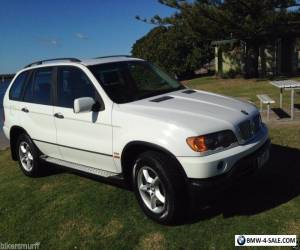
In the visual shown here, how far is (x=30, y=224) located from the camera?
5191 mm

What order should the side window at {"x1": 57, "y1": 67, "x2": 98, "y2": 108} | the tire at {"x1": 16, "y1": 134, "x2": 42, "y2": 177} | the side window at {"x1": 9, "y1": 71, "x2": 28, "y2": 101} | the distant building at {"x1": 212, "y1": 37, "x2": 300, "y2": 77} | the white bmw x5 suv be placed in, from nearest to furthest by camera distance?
Answer: the white bmw x5 suv
the side window at {"x1": 57, "y1": 67, "x2": 98, "y2": 108}
the tire at {"x1": 16, "y1": 134, "x2": 42, "y2": 177}
the side window at {"x1": 9, "y1": 71, "x2": 28, "y2": 101}
the distant building at {"x1": 212, "y1": 37, "x2": 300, "y2": 77}

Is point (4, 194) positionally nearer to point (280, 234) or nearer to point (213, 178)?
point (213, 178)

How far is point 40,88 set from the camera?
642 cm

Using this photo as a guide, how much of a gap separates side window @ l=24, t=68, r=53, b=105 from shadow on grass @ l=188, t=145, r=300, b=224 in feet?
9.75

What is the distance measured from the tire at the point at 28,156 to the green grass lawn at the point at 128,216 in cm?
32

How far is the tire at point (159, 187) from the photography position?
4328 millimetres

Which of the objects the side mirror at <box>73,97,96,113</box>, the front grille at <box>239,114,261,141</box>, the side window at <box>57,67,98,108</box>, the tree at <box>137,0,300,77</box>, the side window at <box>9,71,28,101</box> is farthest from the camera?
the tree at <box>137,0,300,77</box>

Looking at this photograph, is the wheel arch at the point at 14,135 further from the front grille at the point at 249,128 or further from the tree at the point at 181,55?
the tree at the point at 181,55

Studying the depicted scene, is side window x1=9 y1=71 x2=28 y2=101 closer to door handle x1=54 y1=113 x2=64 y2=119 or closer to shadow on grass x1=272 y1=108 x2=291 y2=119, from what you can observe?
door handle x1=54 y1=113 x2=64 y2=119

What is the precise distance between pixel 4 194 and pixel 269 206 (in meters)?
4.25

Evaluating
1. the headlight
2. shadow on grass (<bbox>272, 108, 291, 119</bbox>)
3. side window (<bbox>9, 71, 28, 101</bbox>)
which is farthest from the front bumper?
shadow on grass (<bbox>272, 108, 291, 119</bbox>)

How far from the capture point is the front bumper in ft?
13.7

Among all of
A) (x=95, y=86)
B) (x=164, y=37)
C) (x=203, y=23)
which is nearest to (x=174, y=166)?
(x=95, y=86)

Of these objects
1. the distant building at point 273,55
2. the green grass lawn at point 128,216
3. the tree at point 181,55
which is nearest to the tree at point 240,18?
the distant building at point 273,55
